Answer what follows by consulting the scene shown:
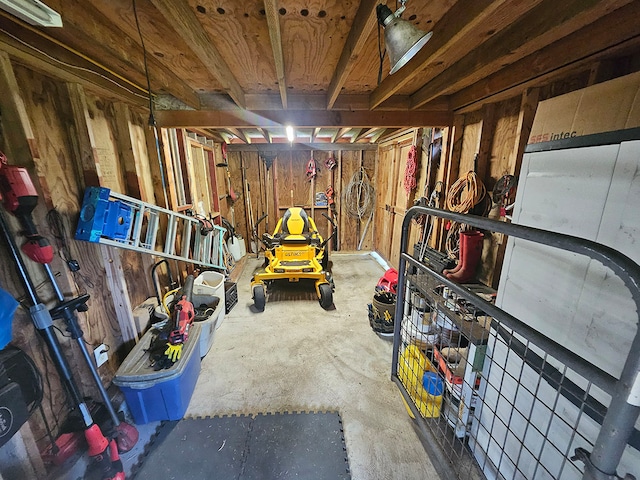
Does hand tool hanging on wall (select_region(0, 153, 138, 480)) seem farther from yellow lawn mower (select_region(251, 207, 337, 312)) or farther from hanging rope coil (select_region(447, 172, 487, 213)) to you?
hanging rope coil (select_region(447, 172, 487, 213))

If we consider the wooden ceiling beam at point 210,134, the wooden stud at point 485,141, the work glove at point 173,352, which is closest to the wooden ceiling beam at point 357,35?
the wooden stud at point 485,141

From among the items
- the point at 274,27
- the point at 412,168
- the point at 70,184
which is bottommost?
the point at 70,184

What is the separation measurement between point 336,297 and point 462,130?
97.4 inches

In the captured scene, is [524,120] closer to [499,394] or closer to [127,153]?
[499,394]

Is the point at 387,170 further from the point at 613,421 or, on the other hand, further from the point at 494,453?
the point at 613,421

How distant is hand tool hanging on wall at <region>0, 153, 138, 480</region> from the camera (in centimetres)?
105

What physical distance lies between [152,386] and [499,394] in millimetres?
1838

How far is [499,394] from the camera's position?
812 mm

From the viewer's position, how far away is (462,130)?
8.09 ft

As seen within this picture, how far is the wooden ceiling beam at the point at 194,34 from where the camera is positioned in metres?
1.01

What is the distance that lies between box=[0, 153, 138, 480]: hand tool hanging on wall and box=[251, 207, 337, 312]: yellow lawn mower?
1809mm

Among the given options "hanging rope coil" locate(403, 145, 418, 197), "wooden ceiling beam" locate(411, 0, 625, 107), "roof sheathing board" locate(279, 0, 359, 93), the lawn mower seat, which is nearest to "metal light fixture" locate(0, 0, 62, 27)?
"roof sheathing board" locate(279, 0, 359, 93)

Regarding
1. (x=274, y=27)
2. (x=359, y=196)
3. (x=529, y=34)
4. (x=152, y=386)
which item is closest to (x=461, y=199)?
(x=529, y=34)

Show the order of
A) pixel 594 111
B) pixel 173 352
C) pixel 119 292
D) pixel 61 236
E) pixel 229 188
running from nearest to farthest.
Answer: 1. pixel 594 111
2. pixel 61 236
3. pixel 173 352
4. pixel 119 292
5. pixel 229 188
